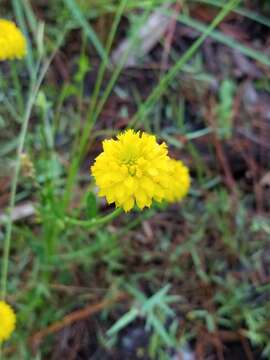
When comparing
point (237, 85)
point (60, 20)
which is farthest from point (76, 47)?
point (237, 85)

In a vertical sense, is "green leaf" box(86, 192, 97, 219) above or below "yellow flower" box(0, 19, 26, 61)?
below

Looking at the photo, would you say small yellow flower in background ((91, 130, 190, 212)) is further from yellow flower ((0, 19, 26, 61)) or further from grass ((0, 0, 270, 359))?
yellow flower ((0, 19, 26, 61))

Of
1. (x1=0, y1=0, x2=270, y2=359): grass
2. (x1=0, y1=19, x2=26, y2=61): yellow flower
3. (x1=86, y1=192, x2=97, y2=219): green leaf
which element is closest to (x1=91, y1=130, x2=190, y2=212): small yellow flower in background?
(x1=86, y1=192, x2=97, y2=219): green leaf

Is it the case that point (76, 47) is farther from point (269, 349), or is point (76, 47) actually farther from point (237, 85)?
point (269, 349)

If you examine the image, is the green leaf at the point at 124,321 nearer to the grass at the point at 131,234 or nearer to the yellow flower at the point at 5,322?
the grass at the point at 131,234

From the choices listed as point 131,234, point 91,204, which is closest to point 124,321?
point 131,234

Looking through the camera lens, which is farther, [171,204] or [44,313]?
[171,204]

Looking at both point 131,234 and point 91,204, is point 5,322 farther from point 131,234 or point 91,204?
point 131,234
